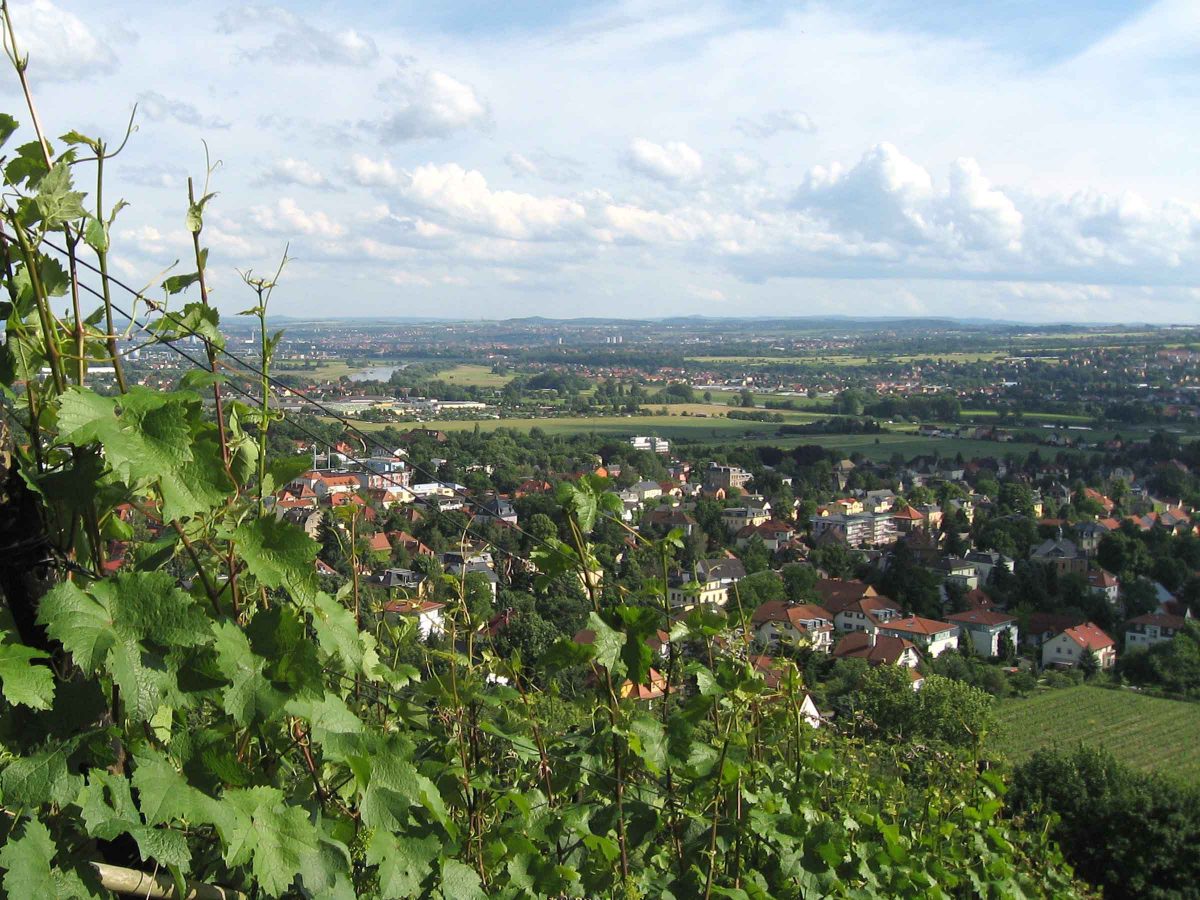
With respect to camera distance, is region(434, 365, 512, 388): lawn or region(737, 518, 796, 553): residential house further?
region(434, 365, 512, 388): lawn

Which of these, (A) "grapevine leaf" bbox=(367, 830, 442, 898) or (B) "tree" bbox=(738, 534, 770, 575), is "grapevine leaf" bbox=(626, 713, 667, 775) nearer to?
(A) "grapevine leaf" bbox=(367, 830, 442, 898)

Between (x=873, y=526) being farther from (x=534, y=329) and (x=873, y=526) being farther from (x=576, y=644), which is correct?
(x=534, y=329)

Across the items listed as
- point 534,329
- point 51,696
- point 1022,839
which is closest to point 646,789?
point 51,696

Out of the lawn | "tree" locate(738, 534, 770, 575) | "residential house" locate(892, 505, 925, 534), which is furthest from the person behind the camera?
the lawn

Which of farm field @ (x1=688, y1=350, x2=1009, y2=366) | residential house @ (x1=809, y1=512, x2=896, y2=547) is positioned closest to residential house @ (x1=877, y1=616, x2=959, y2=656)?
residential house @ (x1=809, y1=512, x2=896, y2=547)

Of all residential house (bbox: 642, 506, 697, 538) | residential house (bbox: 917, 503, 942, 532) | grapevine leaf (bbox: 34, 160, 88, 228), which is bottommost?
residential house (bbox: 917, 503, 942, 532)

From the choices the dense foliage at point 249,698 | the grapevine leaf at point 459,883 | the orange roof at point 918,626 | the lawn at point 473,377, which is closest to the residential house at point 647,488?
the orange roof at point 918,626
